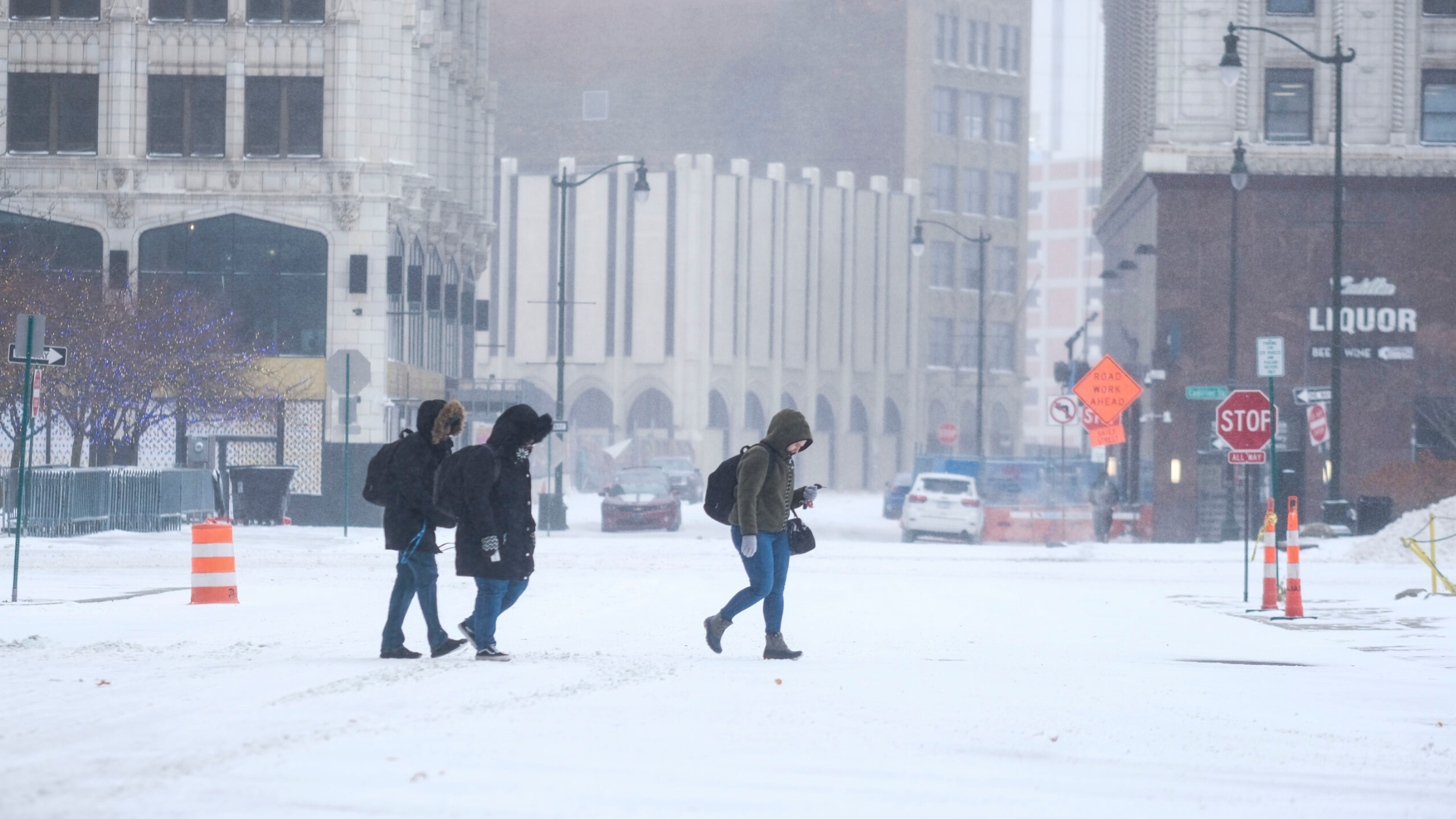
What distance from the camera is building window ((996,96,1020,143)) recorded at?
96.6 metres

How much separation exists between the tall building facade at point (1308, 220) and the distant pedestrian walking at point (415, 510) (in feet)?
115

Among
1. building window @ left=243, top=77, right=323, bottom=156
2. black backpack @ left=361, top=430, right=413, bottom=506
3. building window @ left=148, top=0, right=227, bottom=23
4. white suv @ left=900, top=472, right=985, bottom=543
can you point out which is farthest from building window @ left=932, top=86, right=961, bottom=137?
black backpack @ left=361, top=430, right=413, bottom=506

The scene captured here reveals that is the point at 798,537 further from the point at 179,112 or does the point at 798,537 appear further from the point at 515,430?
the point at 179,112

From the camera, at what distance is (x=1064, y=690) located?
34.6 ft

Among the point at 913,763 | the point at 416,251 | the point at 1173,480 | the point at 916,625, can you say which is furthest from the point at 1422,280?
the point at 913,763

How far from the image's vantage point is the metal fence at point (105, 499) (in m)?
29.7

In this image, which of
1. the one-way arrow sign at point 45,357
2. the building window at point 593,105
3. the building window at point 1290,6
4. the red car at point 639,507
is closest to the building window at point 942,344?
the building window at point 593,105

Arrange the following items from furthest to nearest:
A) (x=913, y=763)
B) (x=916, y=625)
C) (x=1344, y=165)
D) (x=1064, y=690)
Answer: (x=1344, y=165) < (x=916, y=625) < (x=1064, y=690) < (x=913, y=763)

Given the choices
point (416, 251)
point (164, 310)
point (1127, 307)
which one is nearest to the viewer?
point (164, 310)

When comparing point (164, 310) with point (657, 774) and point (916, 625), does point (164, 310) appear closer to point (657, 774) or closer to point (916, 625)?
point (916, 625)

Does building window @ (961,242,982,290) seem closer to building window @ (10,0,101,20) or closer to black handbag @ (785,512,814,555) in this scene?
building window @ (10,0,101,20)

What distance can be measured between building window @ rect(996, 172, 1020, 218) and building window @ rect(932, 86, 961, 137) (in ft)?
12.2

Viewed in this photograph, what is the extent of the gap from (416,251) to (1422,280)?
25347 millimetres

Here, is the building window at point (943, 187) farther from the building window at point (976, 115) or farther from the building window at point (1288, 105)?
the building window at point (1288, 105)
